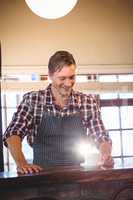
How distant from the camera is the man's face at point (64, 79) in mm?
2027

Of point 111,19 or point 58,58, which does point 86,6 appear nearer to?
point 111,19

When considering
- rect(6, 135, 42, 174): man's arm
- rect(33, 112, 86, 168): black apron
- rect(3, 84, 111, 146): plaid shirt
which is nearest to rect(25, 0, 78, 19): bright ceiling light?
rect(3, 84, 111, 146): plaid shirt

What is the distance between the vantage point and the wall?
148 inches

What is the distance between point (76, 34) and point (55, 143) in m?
1.98

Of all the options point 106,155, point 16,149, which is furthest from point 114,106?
point 16,149

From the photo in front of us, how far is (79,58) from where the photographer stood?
3838 mm

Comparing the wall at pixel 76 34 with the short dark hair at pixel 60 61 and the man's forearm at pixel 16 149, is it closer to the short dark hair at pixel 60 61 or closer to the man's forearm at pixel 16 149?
the short dark hair at pixel 60 61

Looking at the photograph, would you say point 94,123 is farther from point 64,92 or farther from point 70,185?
point 70,185

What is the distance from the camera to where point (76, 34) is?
153 inches

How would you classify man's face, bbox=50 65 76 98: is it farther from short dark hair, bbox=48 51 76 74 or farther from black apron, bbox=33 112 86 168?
black apron, bbox=33 112 86 168

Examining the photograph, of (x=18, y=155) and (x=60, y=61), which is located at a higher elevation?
(x=60, y=61)

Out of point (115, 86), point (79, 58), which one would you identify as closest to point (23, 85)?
point (79, 58)

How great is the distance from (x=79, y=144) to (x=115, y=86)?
5.82 feet

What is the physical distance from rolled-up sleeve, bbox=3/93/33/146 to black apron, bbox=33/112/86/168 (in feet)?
0.31
